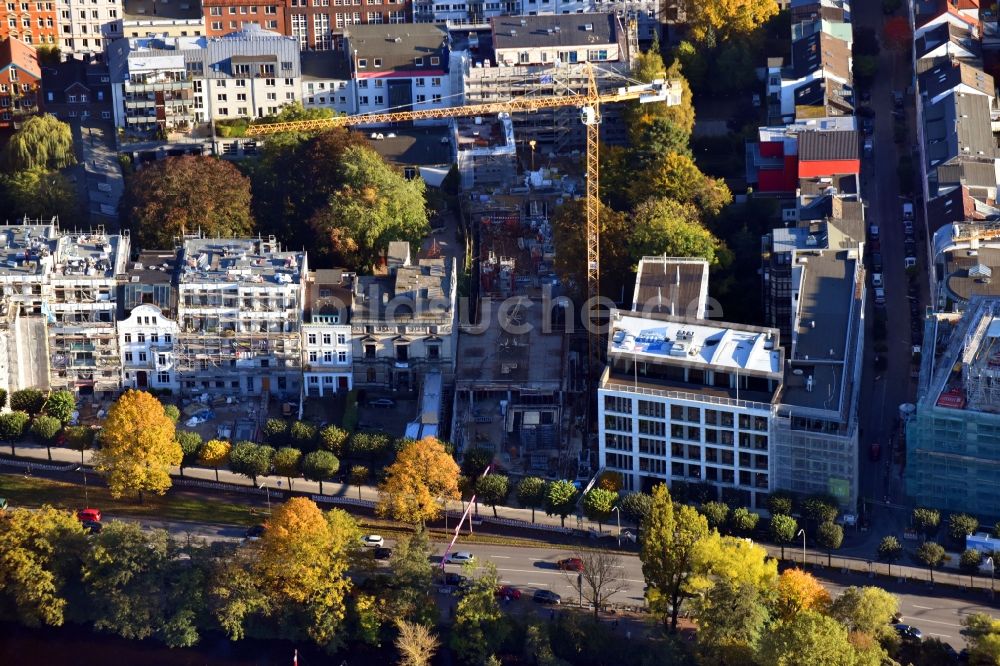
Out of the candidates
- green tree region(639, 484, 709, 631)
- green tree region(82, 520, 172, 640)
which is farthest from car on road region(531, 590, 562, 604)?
green tree region(82, 520, 172, 640)

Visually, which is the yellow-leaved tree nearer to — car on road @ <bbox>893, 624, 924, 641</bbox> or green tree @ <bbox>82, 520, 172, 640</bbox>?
green tree @ <bbox>82, 520, 172, 640</bbox>

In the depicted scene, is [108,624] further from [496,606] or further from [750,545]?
[750,545]

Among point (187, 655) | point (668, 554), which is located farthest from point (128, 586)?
point (668, 554)

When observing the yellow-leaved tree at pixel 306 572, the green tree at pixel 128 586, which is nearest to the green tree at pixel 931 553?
the yellow-leaved tree at pixel 306 572

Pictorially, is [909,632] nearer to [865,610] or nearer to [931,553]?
[865,610]

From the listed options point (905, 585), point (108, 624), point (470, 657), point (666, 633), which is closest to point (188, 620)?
point (108, 624)

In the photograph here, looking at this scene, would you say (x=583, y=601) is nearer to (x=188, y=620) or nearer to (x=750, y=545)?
(x=750, y=545)
